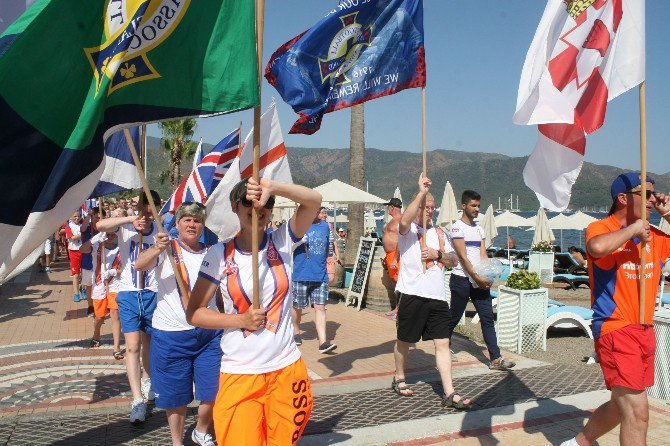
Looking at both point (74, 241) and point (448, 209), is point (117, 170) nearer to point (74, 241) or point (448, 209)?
point (74, 241)

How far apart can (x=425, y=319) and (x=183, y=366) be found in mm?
2635

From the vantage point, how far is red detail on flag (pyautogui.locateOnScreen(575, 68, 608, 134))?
4.33m

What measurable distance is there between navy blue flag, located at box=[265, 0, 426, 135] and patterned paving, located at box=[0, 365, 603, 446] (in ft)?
8.88

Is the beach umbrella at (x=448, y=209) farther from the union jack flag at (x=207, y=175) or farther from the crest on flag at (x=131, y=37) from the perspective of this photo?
the crest on flag at (x=131, y=37)

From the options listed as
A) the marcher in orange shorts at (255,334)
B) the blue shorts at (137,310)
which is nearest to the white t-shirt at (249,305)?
the marcher in orange shorts at (255,334)

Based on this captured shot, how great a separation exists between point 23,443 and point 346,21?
15.2ft

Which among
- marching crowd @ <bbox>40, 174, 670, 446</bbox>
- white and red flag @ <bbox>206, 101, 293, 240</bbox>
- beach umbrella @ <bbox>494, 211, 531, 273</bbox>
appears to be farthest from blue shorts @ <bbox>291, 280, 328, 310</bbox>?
beach umbrella @ <bbox>494, 211, 531, 273</bbox>

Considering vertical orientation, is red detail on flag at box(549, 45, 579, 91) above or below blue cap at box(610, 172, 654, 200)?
above

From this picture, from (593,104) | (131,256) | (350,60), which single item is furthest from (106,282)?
(593,104)

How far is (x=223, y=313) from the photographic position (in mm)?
3484

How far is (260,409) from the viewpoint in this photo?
3.35m

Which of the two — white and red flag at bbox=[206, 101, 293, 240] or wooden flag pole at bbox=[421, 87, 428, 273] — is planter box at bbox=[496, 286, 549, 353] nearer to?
wooden flag pole at bbox=[421, 87, 428, 273]

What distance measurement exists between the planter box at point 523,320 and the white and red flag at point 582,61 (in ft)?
14.8

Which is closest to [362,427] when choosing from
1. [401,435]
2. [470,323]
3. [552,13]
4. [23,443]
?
[401,435]
